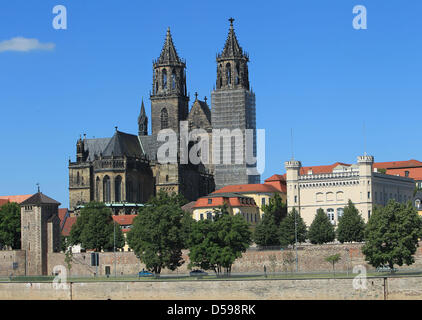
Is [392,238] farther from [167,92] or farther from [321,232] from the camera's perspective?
[167,92]

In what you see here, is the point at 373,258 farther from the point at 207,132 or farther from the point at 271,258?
the point at 207,132

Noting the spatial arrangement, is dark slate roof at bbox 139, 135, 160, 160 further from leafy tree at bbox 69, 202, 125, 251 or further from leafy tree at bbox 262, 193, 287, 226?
leafy tree at bbox 69, 202, 125, 251

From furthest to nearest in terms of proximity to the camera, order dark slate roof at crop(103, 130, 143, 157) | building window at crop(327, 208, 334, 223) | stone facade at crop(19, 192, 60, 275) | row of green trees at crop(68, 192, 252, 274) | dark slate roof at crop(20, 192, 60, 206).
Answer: dark slate roof at crop(103, 130, 143, 157) < building window at crop(327, 208, 334, 223) < dark slate roof at crop(20, 192, 60, 206) < stone facade at crop(19, 192, 60, 275) < row of green trees at crop(68, 192, 252, 274)

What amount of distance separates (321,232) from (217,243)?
24448 mm


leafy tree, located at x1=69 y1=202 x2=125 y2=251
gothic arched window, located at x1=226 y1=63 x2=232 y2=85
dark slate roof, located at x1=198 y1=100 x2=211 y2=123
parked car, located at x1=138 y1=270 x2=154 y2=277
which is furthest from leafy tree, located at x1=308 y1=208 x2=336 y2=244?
dark slate roof, located at x1=198 y1=100 x2=211 y2=123

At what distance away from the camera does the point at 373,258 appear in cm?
9188

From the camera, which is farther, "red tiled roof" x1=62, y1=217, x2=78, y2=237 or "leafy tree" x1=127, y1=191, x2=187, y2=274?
"red tiled roof" x1=62, y1=217, x2=78, y2=237

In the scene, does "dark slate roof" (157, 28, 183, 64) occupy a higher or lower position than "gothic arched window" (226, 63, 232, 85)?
higher

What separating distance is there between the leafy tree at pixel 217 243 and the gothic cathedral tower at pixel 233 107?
63.7 metres

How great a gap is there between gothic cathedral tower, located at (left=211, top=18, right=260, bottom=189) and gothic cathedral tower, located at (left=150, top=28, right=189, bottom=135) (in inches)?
264

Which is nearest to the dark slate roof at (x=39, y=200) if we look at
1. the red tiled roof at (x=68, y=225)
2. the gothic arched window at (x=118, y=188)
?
the red tiled roof at (x=68, y=225)

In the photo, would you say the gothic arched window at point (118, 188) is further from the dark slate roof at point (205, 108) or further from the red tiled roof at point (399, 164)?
the red tiled roof at point (399, 164)

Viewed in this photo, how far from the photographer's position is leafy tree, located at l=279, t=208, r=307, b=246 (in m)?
117
